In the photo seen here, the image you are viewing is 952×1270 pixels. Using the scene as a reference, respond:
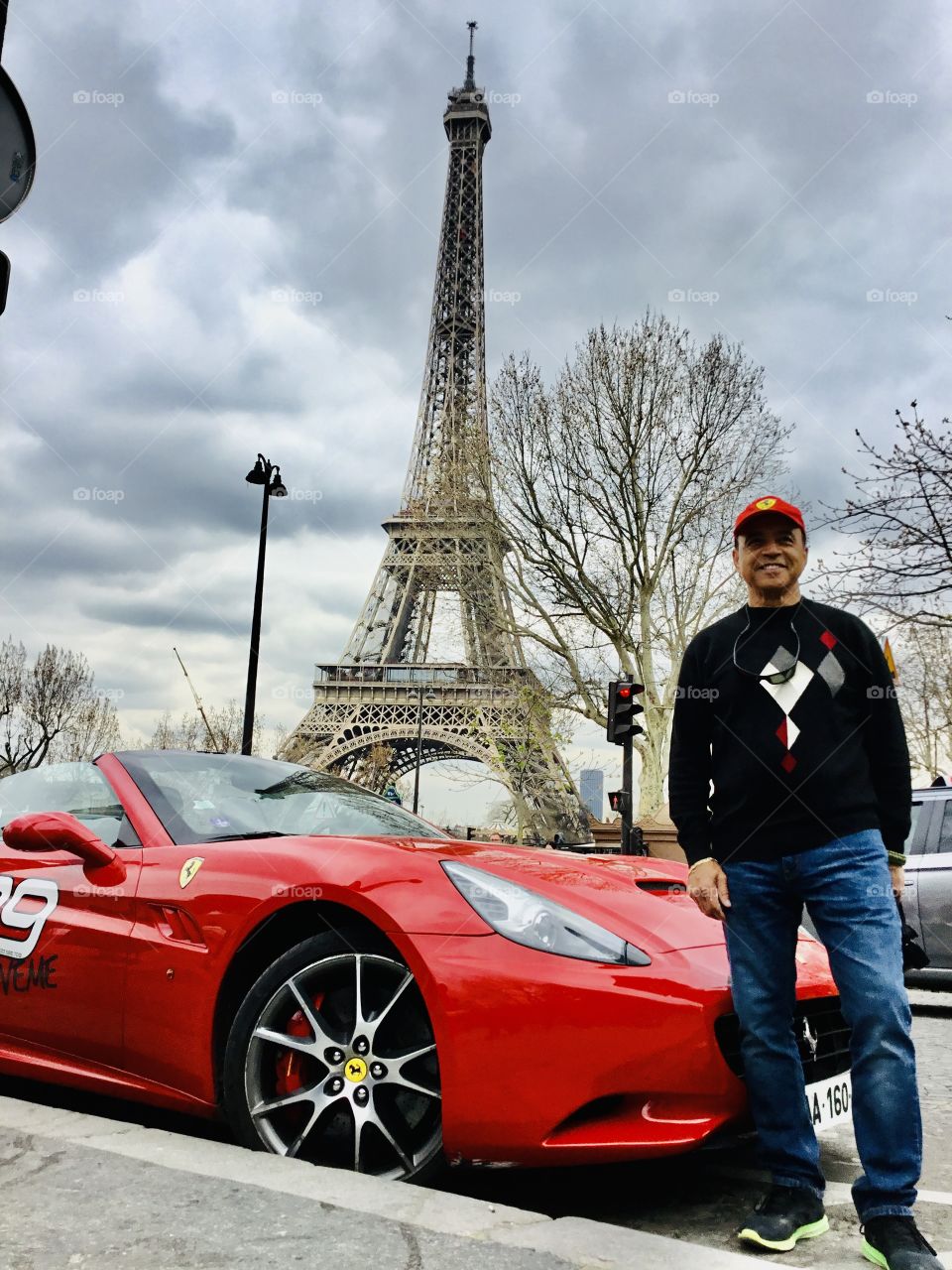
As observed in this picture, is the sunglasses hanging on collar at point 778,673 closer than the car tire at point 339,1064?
No

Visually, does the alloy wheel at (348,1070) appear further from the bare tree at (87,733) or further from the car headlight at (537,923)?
the bare tree at (87,733)

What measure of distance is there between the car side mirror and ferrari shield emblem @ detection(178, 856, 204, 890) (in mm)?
316

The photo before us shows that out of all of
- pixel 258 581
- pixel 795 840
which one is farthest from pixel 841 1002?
pixel 258 581

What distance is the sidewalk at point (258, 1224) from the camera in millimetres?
1769

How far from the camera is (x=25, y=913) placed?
3.26 m

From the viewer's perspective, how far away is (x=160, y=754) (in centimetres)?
357

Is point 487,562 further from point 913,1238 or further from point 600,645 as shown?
point 913,1238

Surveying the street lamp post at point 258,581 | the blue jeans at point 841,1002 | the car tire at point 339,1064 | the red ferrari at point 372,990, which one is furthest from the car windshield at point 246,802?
the street lamp post at point 258,581

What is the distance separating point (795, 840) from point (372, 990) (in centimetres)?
106

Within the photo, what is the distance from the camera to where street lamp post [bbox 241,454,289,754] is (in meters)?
15.5

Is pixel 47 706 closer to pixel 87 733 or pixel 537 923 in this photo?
pixel 87 733

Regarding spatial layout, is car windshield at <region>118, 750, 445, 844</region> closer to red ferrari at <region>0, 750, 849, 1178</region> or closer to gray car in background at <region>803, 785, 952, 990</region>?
red ferrari at <region>0, 750, 849, 1178</region>

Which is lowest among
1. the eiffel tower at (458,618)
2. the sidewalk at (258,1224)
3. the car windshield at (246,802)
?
the sidewalk at (258,1224)

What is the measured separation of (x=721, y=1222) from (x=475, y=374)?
48891 mm
